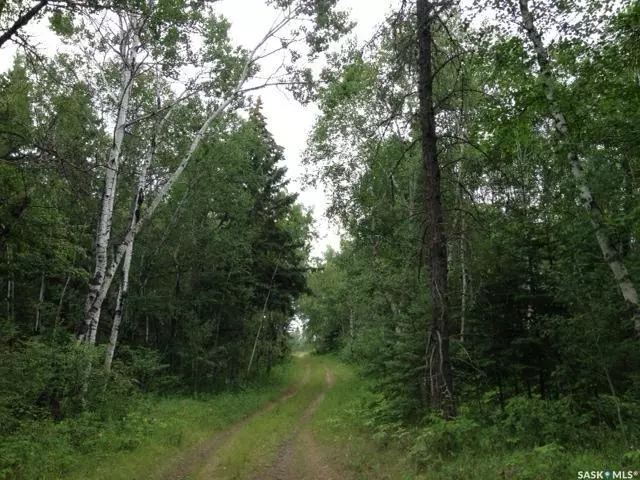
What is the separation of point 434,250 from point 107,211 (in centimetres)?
888

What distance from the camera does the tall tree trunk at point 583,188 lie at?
8.20 meters

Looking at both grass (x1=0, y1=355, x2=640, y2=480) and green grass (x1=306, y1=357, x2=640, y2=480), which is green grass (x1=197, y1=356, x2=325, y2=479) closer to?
grass (x1=0, y1=355, x2=640, y2=480)

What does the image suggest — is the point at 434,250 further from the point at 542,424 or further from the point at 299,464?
the point at 299,464

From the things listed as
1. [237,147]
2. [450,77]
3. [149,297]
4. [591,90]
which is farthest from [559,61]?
[149,297]

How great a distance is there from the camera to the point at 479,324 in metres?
10.3

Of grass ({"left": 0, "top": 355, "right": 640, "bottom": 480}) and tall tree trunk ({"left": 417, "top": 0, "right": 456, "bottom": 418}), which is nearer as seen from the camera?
grass ({"left": 0, "top": 355, "right": 640, "bottom": 480})

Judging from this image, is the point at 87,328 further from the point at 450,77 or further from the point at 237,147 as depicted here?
the point at 450,77

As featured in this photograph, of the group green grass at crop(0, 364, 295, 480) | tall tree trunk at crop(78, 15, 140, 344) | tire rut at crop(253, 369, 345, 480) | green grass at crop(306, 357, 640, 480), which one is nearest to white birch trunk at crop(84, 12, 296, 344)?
tall tree trunk at crop(78, 15, 140, 344)

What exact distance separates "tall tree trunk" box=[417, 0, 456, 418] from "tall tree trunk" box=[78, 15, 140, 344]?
293 inches

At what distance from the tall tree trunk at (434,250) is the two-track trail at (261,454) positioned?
97.0 inches

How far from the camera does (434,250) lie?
25.7 ft

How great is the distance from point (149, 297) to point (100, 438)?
11813 millimetres

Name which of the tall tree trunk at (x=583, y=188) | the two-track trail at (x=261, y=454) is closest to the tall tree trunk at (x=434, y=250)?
the tall tree trunk at (x=583, y=188)

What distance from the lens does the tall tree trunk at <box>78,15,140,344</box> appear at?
11781 millimetres
